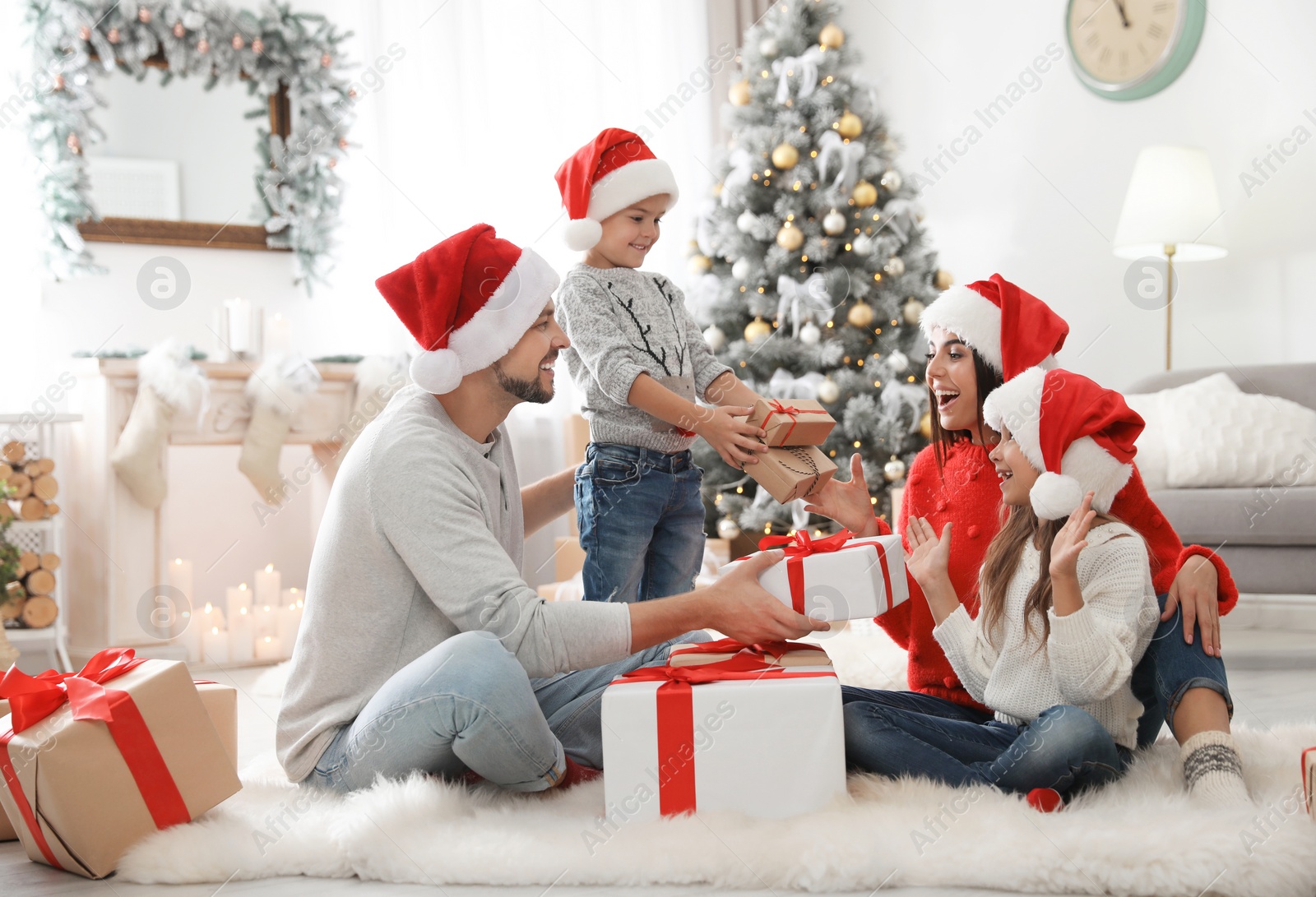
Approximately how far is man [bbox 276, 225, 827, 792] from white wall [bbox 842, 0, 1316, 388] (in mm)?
2761

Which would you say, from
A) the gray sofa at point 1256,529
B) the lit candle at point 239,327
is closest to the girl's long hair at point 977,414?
the gray sofa at point 1256,529

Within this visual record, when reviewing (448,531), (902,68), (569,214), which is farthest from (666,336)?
(902,68)

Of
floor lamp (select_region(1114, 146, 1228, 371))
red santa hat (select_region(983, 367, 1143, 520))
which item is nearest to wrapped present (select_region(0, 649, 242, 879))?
red santa hat (select_region(983, 367, 1143, 520))

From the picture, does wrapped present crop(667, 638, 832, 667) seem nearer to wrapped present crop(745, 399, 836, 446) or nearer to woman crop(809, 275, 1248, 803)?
woman crop(809, 275, 1248, 803)

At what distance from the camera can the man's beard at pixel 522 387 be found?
5.40ft

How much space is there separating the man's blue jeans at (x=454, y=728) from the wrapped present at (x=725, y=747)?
0.13 meters

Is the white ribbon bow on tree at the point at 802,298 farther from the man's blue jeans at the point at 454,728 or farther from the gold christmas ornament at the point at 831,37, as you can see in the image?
the man's blue jeans at the point at 454,728

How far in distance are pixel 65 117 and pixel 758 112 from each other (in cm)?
235

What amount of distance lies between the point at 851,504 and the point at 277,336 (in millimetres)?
2430

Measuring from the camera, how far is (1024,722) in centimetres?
151

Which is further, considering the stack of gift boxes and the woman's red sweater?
the stack of gift boxes

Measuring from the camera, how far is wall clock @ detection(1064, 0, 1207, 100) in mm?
3770

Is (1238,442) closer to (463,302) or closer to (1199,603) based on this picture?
(1199,603)

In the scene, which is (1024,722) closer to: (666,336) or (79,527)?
(666,336)
